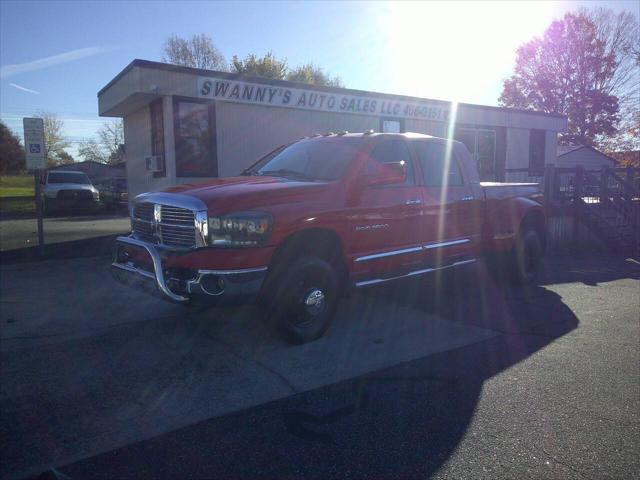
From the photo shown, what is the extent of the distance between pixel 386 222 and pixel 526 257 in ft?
11.4

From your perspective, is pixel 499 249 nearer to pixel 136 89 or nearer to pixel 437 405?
pixel 437 405

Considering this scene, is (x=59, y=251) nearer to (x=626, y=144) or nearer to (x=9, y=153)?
(x=626, y=144)

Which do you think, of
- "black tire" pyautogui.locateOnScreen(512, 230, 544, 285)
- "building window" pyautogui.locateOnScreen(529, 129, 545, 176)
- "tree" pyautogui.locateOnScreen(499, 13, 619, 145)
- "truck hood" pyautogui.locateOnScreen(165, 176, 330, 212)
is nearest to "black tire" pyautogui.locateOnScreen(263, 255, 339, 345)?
"truck hood" pyautogui.locateOnScreen(165, 176, 330, 212)

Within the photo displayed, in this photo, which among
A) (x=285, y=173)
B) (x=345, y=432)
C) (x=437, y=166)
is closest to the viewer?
(x=345, y=432)

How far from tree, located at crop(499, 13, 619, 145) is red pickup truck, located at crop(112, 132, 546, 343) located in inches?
1629

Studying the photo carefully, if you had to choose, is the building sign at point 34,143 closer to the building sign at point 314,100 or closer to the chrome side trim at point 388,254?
the building sign at point 314,100

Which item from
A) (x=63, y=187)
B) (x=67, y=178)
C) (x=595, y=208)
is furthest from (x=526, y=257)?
(x=67, y=178)

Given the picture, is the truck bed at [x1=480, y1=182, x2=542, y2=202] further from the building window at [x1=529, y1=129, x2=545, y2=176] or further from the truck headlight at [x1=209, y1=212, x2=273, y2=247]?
the building window at [x1=529, y1=129, x2=545, y2=176]

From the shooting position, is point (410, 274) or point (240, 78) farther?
point (240, 78)

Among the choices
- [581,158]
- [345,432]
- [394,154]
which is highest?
[581,158]

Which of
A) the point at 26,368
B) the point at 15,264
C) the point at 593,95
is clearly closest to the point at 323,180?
the point at 26,368

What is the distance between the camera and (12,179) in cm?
5916

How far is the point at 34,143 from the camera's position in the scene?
967cm

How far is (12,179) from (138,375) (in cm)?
6484
